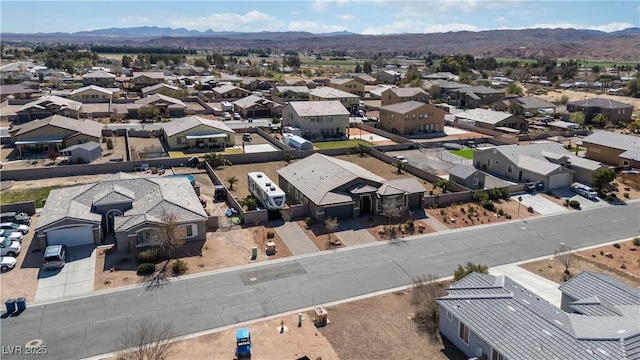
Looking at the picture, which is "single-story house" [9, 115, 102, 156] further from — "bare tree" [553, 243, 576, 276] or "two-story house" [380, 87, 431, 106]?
"two-story house" [380, 87, 431, 106]

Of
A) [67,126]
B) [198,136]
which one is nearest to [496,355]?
[198,136]

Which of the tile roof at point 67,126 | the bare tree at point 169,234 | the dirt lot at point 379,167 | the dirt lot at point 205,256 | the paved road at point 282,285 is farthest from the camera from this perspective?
the tile roof at point 67,126

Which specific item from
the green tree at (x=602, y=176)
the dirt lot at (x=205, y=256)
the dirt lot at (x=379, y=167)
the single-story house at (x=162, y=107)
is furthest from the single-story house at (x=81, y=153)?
the green tree at (x=602, y=176)

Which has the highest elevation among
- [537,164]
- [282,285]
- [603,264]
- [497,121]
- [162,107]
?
[162,107]

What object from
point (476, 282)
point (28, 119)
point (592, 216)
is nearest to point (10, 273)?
point (476, 282)

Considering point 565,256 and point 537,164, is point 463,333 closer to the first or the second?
point 565,256

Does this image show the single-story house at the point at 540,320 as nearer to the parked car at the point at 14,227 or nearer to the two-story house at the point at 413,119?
the parked car at the point at 14,227
